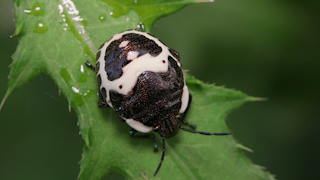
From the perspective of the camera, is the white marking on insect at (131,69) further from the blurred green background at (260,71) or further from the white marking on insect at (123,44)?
the blurred green background at (260,71)

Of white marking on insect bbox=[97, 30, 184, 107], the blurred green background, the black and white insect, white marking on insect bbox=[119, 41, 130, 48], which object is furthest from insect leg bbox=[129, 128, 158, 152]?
the blurred green background

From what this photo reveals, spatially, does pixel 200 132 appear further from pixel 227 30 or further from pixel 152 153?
pixel 227 30

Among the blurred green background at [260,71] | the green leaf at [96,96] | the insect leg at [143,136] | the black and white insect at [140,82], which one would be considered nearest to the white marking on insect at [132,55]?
the black and white insect at [140,82]

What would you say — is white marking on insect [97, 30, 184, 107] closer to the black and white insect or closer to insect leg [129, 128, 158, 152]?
the black and white insect

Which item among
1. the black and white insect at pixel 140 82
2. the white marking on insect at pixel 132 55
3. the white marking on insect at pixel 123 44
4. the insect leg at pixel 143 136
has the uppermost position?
the white marking on insect at pixel 123 44

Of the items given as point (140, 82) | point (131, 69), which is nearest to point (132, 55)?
point (131, 69)

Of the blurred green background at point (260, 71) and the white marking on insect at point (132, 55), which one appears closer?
the white marking on insect at point (132, 55)

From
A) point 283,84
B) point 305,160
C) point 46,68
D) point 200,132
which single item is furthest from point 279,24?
point 46,68
